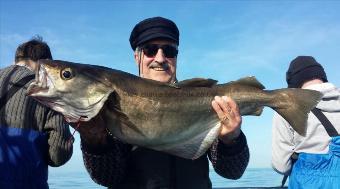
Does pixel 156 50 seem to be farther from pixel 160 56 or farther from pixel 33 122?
pixel 33 122

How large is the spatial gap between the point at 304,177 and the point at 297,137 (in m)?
0.63

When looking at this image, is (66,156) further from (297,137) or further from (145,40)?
(297,137)

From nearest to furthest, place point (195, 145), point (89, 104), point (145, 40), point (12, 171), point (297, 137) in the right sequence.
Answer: point (89, 104) → point (195, 145) → point (145, 40) → point (12, 171) → point (297, 137)

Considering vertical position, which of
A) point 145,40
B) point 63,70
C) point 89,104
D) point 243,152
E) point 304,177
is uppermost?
point 145,40

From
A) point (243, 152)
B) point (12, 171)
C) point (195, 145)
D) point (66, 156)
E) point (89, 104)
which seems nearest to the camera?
point (89, 104)

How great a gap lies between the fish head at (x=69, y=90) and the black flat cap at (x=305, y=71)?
13.8 feet

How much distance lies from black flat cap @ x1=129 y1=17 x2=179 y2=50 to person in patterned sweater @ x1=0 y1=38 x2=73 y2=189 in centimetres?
170

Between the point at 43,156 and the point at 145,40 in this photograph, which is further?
the point at 43,156

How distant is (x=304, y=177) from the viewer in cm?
672

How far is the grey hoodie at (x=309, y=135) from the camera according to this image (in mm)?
6629

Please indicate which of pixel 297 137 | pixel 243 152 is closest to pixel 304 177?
pixel 297 137

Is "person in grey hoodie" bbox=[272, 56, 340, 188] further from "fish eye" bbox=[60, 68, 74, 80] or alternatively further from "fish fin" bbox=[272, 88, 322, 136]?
"fish eye" bbox=[60, 68, 74, 80]

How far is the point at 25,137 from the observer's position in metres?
6.03

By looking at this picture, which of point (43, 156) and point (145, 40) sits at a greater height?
point (145, 40)
